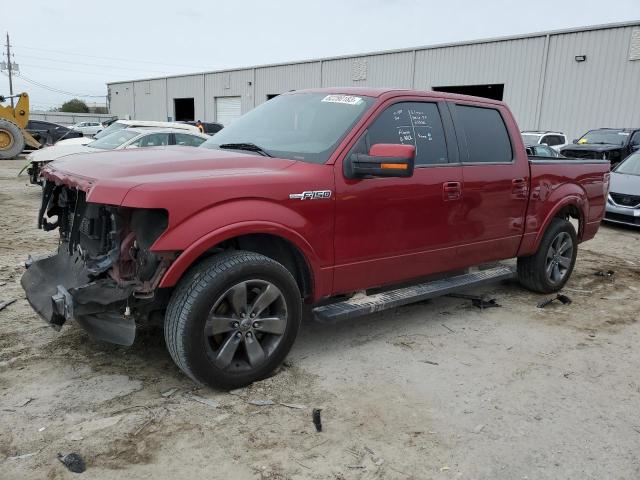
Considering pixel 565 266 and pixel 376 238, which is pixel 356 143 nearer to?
pixel 376 238

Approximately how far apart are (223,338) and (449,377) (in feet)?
5.18

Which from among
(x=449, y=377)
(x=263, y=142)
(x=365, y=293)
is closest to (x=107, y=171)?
(x=263, y=142)

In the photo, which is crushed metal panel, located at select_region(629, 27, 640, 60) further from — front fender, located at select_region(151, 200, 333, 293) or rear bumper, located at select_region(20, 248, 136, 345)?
rear bumper, located at select_region(20, 248, 136, 345)

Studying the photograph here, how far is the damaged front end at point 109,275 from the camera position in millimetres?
3176

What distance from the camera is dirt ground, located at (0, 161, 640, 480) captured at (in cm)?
280

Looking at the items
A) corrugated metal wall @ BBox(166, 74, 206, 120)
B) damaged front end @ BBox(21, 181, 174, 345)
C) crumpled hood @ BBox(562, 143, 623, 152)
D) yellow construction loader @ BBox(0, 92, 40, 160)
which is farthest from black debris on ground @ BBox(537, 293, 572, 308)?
corrugated metal wall @ BBox(166, 74, 206, 120)

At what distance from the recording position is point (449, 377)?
3838mm

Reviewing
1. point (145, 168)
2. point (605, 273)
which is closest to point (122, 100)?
point (605, 273)

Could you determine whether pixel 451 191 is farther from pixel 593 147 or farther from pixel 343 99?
pixel 593 147

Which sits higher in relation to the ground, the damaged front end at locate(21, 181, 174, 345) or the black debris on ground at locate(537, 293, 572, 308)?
the damaged front end at locate(21, 181, 174, 345)

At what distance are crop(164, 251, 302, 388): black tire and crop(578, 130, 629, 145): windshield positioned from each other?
1683cm

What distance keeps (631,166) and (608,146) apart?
6141 millimetres

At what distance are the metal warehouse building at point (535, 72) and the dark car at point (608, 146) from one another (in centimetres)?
450

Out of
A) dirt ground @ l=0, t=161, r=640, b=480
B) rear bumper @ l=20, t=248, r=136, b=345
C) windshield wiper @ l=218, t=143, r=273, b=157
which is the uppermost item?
windshield wiper @ l=218, t=143, r=273, b=157
